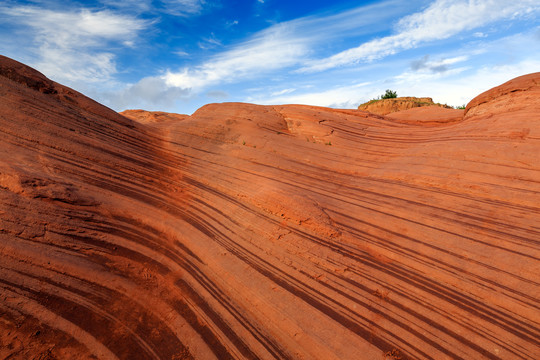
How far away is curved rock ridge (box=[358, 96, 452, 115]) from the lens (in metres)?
27.2

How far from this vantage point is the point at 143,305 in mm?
5863

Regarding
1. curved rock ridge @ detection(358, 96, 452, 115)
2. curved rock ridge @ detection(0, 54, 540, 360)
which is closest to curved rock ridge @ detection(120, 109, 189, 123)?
curved rock ridge @ detection(0, 54, 540, 360)

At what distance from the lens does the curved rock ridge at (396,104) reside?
27.2 metres

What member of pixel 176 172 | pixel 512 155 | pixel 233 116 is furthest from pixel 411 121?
pixel 176 172

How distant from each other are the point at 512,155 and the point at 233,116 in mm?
10330

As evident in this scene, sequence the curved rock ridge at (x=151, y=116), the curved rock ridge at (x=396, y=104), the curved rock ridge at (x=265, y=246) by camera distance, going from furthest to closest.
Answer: the curved rock ridge at (x=396, y=104)
the curved rock ridge at (x=151, y=116)
the curved rock ridge at (x=265, y=246)

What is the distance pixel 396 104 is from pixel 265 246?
89.9 ft

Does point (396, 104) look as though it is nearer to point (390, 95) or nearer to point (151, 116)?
point (390, 95)

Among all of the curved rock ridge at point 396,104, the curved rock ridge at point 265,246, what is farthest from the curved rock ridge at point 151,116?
the curved rock ridge at point 396,104

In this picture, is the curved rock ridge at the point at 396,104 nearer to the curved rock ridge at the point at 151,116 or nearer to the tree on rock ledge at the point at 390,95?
the tree on rock ledge at the point at 390,95

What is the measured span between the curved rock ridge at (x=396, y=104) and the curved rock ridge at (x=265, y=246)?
18871 millimetres

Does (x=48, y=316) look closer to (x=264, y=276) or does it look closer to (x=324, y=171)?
(x=264, y=276)

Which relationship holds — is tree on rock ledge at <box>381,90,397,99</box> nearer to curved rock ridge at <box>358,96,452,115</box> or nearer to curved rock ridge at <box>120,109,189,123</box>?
curved rock ridge at <box>358,96,452,115</box>

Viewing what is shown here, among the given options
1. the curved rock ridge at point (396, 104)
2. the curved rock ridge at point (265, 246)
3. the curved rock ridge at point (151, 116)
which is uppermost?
the curved rock ridge at point (396, 104)
